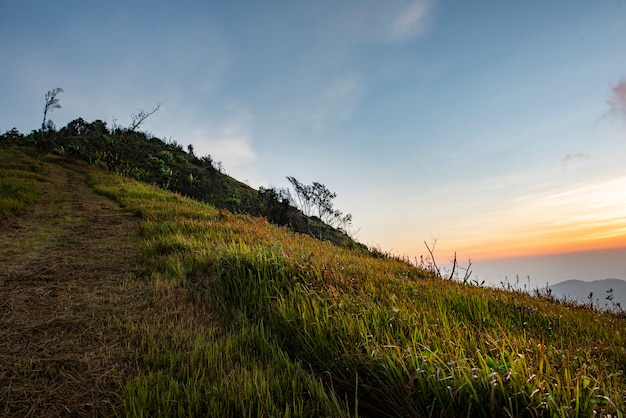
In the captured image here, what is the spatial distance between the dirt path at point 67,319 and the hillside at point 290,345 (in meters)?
0.02

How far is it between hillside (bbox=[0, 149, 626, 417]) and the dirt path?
2 cm

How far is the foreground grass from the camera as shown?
1.95m

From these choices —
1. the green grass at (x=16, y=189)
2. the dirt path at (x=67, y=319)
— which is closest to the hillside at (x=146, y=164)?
the green grass at (x=16, y=189)

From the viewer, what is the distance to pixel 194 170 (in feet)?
133

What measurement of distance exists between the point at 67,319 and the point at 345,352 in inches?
108

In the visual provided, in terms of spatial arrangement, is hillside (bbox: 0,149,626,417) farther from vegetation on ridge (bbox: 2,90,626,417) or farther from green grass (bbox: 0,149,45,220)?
green grass (bbox: 0,149,45,220)

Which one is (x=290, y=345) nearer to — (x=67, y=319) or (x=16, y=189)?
(x=67, y=319)

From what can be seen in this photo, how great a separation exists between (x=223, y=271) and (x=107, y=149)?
120 feet

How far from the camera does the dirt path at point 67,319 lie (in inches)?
84.7

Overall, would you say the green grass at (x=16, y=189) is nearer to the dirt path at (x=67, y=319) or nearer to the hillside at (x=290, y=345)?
the dirt path at (x=67, y=319)

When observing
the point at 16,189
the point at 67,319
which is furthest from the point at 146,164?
the point at 67,319

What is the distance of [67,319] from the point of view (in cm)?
322

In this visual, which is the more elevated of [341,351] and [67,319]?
[341,351]

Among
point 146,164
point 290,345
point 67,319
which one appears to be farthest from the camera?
point 146,164
